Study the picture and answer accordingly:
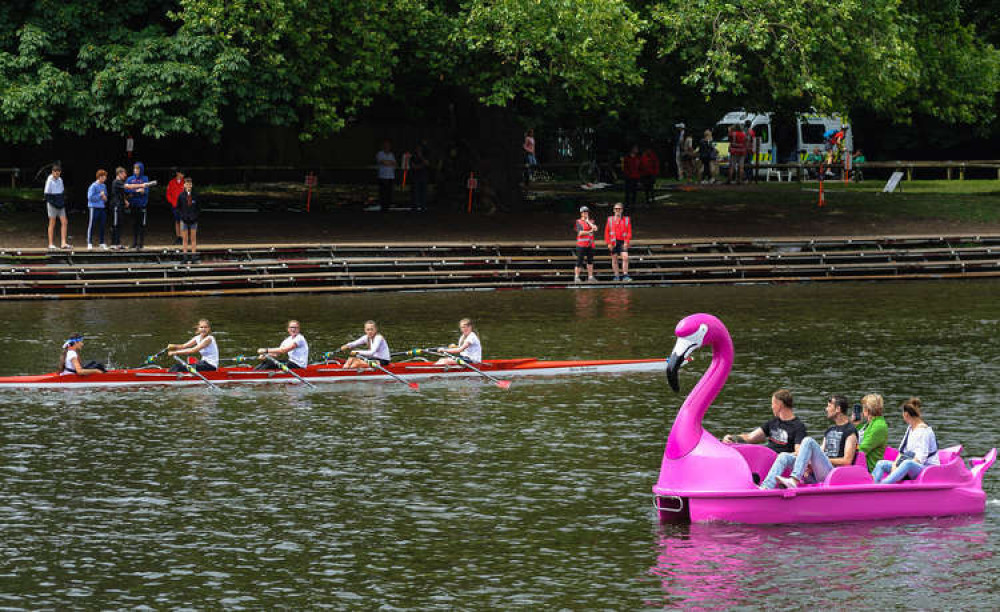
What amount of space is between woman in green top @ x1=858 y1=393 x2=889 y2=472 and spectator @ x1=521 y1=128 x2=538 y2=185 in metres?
41.2

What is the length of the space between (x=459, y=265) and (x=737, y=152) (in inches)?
920

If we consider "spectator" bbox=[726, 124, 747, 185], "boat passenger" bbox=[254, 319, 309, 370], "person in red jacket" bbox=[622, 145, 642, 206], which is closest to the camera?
"boat passenger" bbox=[254, 319, 309, 370]

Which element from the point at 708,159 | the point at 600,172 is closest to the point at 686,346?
the point at 708,159

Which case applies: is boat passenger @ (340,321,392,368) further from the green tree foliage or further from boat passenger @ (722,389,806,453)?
the green tree foliage

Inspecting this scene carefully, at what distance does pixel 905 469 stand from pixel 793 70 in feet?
83.0

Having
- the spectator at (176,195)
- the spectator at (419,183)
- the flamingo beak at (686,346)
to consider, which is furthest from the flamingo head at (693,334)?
the spectator at (419,183)

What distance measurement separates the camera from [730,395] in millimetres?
22703

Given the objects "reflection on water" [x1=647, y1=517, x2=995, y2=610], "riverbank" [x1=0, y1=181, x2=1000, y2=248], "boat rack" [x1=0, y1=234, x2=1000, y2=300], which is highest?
"riverbank" [x1=0, y1=181, x2=1000, y2=248]

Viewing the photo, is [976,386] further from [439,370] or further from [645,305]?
[645,305]

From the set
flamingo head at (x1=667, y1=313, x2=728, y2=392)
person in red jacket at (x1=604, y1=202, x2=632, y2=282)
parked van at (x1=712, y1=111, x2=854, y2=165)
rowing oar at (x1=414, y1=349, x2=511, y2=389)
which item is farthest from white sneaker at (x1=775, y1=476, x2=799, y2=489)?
parked van at (x1=712, y1=111, x2=854, y2=165)

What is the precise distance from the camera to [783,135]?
68375mm

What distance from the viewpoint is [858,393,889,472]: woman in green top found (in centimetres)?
1691

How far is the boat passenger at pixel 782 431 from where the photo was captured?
54.9 ft

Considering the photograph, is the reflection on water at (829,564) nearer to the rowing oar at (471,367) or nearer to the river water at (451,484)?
the river water at (451,484)
